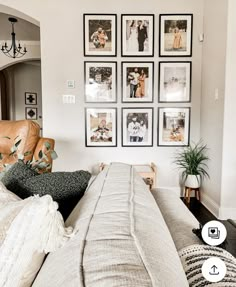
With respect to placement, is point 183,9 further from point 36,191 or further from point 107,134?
point 36,191

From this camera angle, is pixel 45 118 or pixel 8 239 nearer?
pixel 8 239

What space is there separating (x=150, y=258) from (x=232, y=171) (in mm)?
2643

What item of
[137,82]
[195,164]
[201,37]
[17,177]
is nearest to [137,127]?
[137,82]

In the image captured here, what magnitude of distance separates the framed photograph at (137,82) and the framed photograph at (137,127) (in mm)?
141

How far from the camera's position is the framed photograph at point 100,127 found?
353 centimetres

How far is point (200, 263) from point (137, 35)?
3.23m

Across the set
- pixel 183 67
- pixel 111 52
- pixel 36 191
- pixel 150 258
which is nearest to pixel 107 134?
pixel 111 52

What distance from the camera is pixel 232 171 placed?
289cm

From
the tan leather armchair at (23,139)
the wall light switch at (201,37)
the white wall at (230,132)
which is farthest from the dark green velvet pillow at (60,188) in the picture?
Result: the wall light switch at (201,37)

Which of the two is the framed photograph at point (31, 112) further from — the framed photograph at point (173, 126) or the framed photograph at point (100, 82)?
the framed photograph at point (173, 126)

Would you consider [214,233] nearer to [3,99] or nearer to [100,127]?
[100,127]

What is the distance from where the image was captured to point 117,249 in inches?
21.0

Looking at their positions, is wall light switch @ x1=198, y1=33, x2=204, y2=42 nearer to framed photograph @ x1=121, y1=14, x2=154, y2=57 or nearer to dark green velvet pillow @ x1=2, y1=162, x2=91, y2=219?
framed photograph @ x1=121, y1=14, x2=154, y2=57
